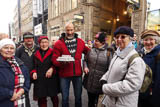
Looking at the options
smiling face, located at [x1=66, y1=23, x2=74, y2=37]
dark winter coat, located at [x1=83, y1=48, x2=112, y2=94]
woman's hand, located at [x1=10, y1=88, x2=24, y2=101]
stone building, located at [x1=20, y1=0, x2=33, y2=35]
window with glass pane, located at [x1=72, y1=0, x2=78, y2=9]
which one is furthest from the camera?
stone building, located at [x1=20, y1=0, x2=33, y2=35]

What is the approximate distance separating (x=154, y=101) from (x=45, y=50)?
2.42 m

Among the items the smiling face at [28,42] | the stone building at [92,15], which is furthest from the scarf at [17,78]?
the stone building at [92,15]

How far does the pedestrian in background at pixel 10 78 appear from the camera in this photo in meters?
1.72

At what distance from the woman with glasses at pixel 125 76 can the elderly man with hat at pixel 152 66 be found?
0.61 m

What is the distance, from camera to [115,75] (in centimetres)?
159

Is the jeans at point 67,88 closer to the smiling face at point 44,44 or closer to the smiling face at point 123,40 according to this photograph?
A: the smiling face at point 44,44

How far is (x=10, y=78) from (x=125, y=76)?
1.75 metres

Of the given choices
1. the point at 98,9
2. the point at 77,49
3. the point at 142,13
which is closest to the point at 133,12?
the point at 142,13

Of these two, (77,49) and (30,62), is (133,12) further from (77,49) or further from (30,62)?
(30,62)

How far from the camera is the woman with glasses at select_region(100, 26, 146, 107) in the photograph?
4.43ft

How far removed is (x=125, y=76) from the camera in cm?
144

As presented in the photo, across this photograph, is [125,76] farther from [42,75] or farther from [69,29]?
[42,75]

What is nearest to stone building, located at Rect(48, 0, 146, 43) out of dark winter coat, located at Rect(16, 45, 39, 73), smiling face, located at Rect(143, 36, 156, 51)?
smiling face, located at Rect(143, 36, 156, 51)

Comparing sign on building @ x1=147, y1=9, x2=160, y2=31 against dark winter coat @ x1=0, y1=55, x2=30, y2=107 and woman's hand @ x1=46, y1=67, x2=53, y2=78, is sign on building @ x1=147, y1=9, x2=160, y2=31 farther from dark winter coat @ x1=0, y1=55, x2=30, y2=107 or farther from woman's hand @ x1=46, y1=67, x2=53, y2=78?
dark winter coat @ x1=0, y1=55, x2=30, y2=107
